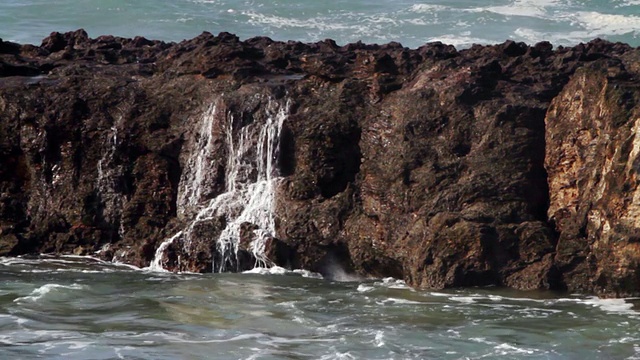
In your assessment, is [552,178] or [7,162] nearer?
[552,178]

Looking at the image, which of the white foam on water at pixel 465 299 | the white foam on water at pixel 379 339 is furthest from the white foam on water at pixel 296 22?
the white foam on water at pixel 379 339

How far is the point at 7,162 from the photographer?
49.2ft

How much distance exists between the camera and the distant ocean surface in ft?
103

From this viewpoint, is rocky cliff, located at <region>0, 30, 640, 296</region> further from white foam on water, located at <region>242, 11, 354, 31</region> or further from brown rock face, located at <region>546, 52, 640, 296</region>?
white foam on water, located at <region>242, 11, 354, 31</region>

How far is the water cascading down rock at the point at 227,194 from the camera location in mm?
13836

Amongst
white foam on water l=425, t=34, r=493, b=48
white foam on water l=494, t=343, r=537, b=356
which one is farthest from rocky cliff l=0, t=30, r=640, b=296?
white foam on water l=425, t=34, r=493, b=48

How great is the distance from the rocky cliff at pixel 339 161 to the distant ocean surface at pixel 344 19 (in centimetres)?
1536

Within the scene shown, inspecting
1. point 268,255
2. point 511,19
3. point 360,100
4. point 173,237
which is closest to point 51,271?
point 173,237

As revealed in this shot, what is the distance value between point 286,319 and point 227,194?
3.00 m

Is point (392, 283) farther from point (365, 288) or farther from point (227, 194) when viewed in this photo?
point (227, 194)

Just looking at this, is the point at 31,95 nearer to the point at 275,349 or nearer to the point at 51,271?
the point at 51,271

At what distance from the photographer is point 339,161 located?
14016 mm

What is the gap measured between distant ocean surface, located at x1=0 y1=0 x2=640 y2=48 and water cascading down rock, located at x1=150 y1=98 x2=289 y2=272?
52.5 ft

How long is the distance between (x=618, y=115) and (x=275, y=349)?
4.40 m
